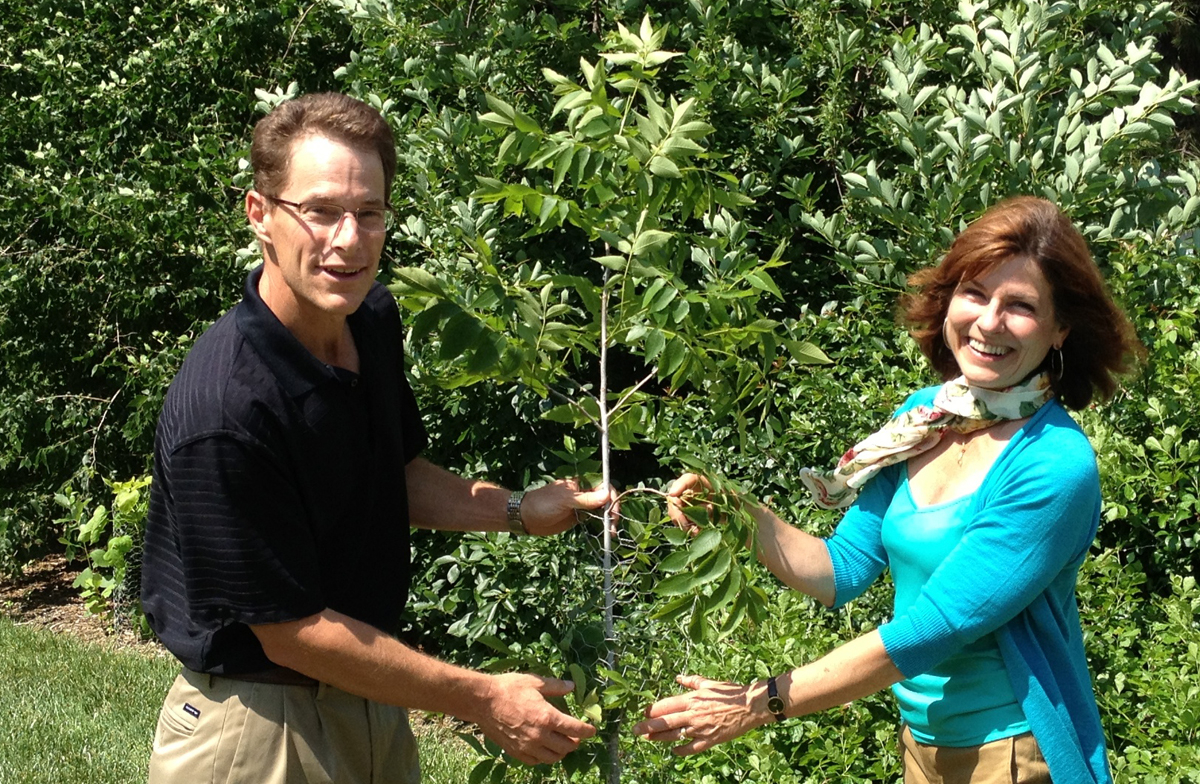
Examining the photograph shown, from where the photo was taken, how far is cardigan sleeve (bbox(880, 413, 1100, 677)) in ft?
7.68

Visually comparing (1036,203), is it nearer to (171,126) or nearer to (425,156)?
(425,156)

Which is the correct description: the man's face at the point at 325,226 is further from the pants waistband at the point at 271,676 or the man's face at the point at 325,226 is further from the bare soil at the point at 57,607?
the bare soil at the point at 57,607

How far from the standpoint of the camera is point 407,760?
2.71 m

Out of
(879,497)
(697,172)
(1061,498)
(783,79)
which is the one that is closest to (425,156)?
(783,79)

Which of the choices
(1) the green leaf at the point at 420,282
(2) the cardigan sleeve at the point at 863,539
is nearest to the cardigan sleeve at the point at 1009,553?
(2) the cardigan sleeve at the point at 863,539

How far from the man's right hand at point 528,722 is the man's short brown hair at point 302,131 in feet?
3.51

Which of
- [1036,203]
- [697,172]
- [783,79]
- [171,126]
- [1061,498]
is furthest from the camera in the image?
[171,126]

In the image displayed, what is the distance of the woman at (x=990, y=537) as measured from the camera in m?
2.36

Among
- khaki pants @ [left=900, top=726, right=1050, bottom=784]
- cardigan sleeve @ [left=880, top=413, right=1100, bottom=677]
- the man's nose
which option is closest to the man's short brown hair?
the man's nose

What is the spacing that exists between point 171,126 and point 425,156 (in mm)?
2387

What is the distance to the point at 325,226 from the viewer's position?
2.32 metres

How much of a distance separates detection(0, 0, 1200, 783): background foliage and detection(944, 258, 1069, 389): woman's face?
0.36 metres

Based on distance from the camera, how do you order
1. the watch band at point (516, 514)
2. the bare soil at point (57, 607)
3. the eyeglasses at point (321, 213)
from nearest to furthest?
the eyeglasses at point (321, 213)
the watch band at point (516, 514)
the bare soil at point (57, 607)

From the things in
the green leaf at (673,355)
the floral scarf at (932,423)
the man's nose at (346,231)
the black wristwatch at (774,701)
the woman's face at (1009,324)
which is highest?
the man's nose at (346,231)
